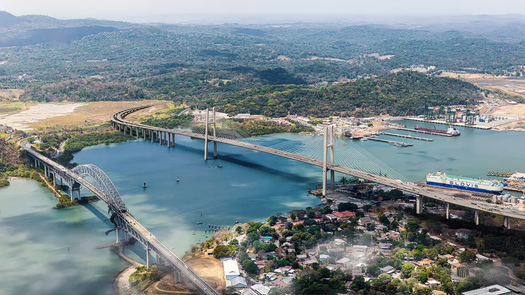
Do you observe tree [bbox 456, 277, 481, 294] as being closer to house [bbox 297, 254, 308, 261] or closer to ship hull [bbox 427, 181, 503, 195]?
house [bbox 297, 254, 308, 261]

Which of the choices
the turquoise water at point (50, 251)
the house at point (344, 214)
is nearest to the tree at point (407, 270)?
the house at point (344, 214)

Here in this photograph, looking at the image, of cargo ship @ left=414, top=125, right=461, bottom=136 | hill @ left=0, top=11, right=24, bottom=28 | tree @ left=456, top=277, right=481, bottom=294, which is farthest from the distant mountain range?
tree @ left=456, top=277, right=481, bottom=294

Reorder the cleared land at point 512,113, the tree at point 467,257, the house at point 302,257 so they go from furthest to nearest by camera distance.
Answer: the cleared land at point 512,113
the house at point 302,257
the tree at point 467,257

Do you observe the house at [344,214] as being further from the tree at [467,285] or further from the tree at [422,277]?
the tree at [467,285]

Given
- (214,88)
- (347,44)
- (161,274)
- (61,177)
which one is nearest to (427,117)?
(214,88)

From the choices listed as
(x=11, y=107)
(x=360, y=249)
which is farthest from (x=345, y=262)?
(x=11, y=107)

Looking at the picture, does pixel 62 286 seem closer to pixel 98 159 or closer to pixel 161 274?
pixel 161 274
